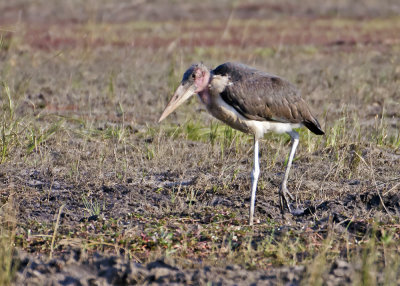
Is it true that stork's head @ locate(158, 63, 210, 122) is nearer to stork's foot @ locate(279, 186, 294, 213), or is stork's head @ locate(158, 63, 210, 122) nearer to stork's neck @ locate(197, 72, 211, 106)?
stork's neck @ locate(197, 72, 211, 106)

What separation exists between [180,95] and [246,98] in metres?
0.55

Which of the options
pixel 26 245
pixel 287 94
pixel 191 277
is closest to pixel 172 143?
pixel 287 94

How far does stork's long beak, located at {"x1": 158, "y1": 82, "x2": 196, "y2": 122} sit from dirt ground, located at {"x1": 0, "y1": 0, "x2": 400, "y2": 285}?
2.42 feet

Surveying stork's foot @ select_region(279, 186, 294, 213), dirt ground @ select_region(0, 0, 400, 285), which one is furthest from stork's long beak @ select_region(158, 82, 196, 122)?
stork's foot @ select_region(279, 186, 294, 213)

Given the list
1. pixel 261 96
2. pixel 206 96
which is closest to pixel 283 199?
pixel 261 96

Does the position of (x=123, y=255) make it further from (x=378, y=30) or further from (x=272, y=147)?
(x=378, y=30)

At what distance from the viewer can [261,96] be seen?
18.4ft

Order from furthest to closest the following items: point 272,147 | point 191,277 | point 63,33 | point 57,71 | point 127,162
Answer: point 63,33
point 57,71
point 272,147
point 127,162
point 191,277

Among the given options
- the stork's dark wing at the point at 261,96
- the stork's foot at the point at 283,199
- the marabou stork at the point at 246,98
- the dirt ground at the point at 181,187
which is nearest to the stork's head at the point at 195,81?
the marabou stork at the point at 246,98

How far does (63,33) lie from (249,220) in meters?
14.0

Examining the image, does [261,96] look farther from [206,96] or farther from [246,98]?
[206,96]

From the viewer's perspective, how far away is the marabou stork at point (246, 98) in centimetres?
547

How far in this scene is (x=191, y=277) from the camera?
383cm

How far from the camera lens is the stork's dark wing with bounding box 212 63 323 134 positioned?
5.48 m
